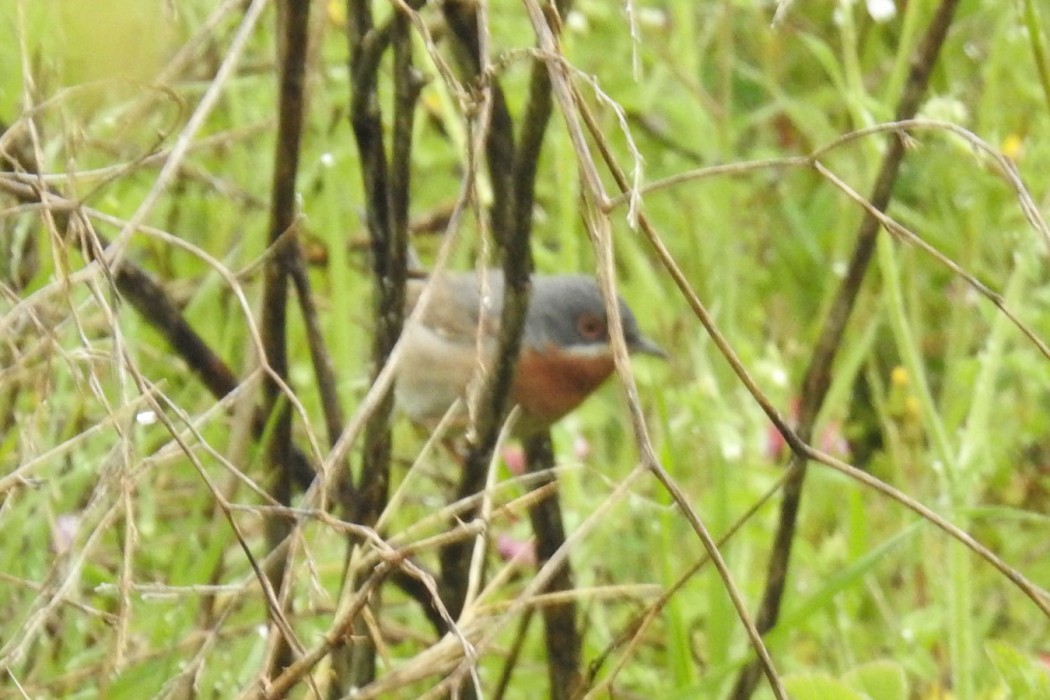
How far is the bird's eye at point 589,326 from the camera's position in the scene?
3.59 m

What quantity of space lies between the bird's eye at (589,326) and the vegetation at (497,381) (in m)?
0.20

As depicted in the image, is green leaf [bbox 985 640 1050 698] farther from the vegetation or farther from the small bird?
the small bird

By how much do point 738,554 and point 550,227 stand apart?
1705 mm

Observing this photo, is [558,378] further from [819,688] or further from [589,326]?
[819,688]

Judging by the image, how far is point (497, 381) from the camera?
1733mm

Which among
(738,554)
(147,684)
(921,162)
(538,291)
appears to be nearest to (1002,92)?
(921,162)

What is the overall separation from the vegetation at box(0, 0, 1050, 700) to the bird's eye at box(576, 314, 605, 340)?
0.20 meters

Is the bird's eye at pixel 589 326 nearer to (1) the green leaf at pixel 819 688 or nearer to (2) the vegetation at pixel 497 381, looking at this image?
(2) the vegetation at pixel 497 381

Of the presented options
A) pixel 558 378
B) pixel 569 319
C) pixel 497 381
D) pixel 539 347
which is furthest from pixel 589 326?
pixel 497 381

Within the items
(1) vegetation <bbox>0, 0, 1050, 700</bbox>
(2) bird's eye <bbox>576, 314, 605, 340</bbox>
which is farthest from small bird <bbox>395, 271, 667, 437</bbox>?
(1) vegetation <bbox>0, 0, 1050, 700</bbox>

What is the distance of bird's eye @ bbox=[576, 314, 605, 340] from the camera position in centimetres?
359

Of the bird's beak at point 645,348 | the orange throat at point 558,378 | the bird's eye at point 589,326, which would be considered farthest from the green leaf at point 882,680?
the bird's eye at point 589,326

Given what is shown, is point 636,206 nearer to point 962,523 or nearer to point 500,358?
point 500,358

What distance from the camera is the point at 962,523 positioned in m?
2.07
